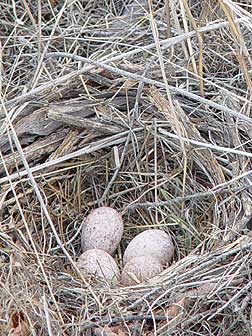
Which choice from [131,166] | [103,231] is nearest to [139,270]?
[103,231]

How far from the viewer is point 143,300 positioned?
7.41 ft

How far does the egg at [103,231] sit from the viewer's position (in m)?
2.60

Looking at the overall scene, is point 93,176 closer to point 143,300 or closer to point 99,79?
point 99,79

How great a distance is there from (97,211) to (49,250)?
205 millimetres

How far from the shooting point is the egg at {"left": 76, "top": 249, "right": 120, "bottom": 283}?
2.44 m

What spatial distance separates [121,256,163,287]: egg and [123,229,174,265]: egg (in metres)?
0.07

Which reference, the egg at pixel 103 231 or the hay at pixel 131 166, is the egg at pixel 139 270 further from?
the egg at pixel 103 231

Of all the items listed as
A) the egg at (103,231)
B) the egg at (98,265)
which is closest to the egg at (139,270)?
the egg at (98,265)

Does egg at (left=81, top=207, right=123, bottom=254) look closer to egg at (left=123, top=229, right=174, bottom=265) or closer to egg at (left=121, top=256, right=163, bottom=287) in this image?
egg at (left=123, top=229, right=174, bottom=265)

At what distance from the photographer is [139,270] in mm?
2426

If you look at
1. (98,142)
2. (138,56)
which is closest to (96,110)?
(98,142)

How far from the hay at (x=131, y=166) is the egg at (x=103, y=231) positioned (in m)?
0.07

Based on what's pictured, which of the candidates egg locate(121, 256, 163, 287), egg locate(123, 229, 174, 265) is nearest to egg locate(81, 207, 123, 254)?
egg locate(123, 229, 174, 265)

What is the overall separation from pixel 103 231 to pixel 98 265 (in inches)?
6.9
